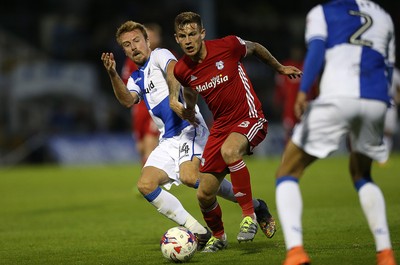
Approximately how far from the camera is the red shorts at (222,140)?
318 inches

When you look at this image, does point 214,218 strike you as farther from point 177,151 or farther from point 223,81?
point 223,81

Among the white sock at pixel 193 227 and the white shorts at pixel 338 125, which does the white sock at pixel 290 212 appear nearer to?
the white shorts at pixel 338 125

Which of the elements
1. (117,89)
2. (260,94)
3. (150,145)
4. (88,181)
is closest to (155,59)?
(117,89)

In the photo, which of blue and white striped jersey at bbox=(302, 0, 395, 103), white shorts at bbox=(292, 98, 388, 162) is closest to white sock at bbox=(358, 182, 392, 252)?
white shorts at bbox=(292, 98, 388, 162)

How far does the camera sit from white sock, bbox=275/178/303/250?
6.16 meters

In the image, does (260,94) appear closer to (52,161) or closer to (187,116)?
(52,161)

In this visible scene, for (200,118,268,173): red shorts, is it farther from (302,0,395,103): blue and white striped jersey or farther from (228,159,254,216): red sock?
(302,0,395,103): blue and white striped jersey

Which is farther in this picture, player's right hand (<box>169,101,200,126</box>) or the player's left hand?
player's right hand (<box>169,101,200,126</box>)

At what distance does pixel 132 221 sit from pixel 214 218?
135 inches

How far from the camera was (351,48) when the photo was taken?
6.20 metres

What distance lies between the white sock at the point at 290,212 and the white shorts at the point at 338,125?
1.05 feet

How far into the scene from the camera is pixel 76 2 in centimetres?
3166

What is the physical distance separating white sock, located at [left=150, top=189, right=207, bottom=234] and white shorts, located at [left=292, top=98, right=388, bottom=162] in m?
2.42

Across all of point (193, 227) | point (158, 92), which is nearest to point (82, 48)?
point (158, 92)
